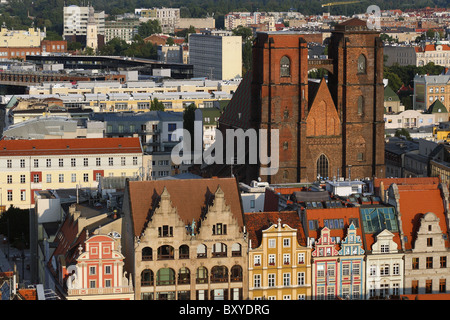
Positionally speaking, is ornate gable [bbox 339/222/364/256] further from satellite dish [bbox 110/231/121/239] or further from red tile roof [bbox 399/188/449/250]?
satellite dish [bbox 110/231/121/239]

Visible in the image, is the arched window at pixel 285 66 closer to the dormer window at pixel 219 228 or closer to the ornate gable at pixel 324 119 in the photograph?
A: the ornate gable at pixel 324 119

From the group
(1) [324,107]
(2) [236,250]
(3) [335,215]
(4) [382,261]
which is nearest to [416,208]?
(4) [382,261]

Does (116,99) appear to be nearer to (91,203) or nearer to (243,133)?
(243,133)

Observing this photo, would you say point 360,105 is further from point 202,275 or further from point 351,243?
point 202,275

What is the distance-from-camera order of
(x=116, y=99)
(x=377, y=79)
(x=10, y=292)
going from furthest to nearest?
(x=116, y=99) → (x=377, y=79) → (x=10, y=292)
